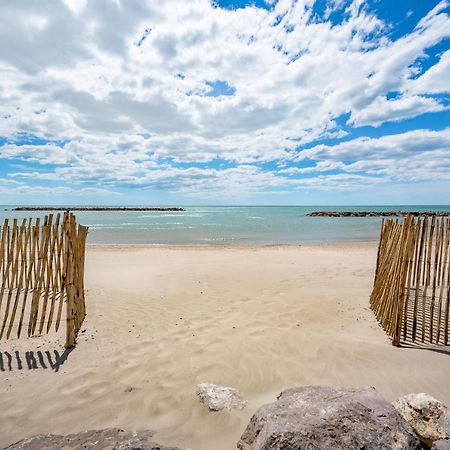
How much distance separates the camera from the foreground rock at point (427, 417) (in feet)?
8.20

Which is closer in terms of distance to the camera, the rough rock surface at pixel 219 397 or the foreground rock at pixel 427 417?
the foreground rock at pixel 427 417

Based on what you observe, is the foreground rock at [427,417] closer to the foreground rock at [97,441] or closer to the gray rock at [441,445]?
the gray rock at [441,445]

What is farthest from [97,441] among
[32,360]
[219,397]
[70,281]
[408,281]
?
[408,281]

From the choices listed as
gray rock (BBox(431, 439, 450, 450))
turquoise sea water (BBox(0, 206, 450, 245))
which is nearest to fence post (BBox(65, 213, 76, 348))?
gray rock (BBox(431, 439, 450, 450))

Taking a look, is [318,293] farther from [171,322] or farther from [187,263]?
[187,263]

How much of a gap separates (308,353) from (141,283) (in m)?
5.56

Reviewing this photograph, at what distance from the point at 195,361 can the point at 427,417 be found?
9.12 ft

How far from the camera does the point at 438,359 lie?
14.4 feet

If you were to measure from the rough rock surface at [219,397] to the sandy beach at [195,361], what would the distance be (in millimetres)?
86

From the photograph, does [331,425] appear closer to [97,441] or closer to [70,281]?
[97,441]

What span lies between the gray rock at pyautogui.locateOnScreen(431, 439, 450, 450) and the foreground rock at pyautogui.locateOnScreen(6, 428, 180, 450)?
6.84ft

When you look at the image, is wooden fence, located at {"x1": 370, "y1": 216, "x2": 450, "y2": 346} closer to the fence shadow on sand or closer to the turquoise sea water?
the fence shadow on sand

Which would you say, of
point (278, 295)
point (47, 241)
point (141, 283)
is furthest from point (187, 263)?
point (47, 241)

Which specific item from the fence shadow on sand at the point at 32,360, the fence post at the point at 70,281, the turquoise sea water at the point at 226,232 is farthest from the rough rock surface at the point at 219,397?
the turquoise sea water at the point at 226,232
